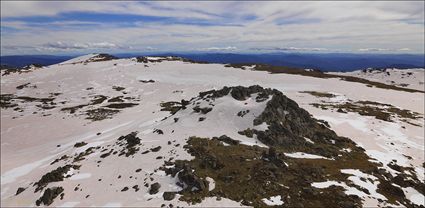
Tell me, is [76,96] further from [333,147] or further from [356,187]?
[356,187]

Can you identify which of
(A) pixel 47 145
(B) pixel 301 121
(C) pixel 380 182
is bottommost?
(A) pixel 47 145

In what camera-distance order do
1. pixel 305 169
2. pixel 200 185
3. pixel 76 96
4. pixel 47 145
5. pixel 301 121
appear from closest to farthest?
1. pixel 200 185
2. pixel 305 169
3. pixel 301 121
4. pixel 47 145
5. pixel 76 96

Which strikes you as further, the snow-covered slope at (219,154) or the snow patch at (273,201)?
the snow-covered slope at (219,154)

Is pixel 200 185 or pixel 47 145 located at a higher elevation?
pixel 200 185

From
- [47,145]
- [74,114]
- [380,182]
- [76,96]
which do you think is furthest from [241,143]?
[76,96]

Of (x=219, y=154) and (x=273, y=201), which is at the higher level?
(x=219, y=154)

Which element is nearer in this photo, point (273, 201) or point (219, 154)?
point (273, 201)

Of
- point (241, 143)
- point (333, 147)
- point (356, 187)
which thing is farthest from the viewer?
point (333, 147)

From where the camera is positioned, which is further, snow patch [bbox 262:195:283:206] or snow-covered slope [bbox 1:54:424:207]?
snow-covered slope [bbox 1:54:424:207]
